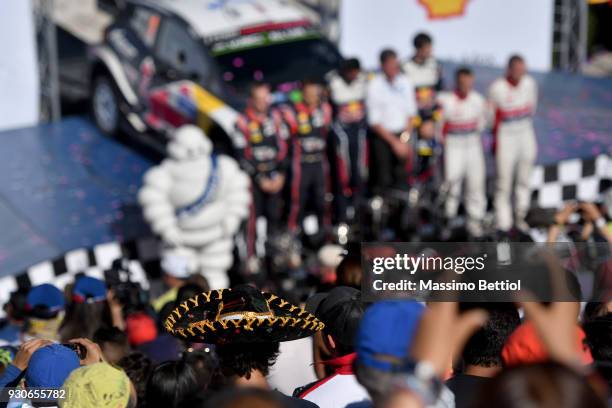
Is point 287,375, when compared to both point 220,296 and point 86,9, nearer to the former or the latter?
point 220,296

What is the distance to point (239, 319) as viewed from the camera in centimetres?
327

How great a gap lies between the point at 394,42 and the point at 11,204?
4.21 m

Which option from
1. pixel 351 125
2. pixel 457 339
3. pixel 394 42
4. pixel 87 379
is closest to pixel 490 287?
pixel 457 339

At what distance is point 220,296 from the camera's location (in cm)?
342

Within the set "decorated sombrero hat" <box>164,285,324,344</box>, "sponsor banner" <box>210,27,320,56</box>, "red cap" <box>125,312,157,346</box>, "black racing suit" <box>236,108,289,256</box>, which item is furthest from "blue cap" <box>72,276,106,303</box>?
"sponsor banner" <box>210,27,320,56</box>

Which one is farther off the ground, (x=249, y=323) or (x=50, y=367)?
(x=249, y=323)

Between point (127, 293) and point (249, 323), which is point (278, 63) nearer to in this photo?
point (127, 293)

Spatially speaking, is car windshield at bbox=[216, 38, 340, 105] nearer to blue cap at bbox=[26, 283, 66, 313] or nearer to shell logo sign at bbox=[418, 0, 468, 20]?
shell logo sign at bbox=[418, 0, 468, 20]

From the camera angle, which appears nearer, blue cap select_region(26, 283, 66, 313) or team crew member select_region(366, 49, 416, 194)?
blue cap select_region(26, 283, 66, 313)

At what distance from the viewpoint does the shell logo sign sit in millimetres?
10367

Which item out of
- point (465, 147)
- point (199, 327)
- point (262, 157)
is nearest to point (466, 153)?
point (465, 147)

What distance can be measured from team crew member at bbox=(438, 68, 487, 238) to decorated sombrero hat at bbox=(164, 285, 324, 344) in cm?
521

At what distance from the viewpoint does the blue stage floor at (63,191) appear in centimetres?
772

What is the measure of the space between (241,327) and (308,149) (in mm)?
4986
